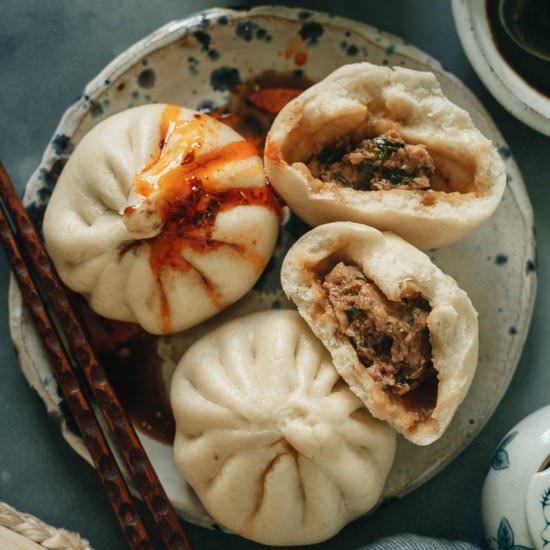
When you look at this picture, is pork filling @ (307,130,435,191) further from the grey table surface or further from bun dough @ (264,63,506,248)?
the grey table surface

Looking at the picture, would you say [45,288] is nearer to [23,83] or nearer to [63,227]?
[63,227]

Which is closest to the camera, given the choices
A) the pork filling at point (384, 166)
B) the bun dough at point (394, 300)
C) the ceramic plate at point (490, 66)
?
the bun dough at point (394, 300)

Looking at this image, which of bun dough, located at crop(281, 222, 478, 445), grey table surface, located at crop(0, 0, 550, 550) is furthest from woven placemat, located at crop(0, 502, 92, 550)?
bun dough, located at crop(281, 222, 478, 445)

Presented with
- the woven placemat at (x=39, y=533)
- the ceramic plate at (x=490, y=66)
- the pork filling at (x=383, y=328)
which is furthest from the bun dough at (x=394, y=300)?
the woven placemat at (x=39, y=533)

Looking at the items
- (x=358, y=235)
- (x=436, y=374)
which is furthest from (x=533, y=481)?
(x=358, y=235)

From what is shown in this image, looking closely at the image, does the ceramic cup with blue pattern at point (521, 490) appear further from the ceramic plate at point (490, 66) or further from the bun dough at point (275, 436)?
the ceramic plate at point (490, 66)

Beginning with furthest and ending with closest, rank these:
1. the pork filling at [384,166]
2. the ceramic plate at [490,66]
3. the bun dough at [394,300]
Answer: the ceramic plate at [490,66] → the pork filling at [384,166] → the bun dough at [394,300]
